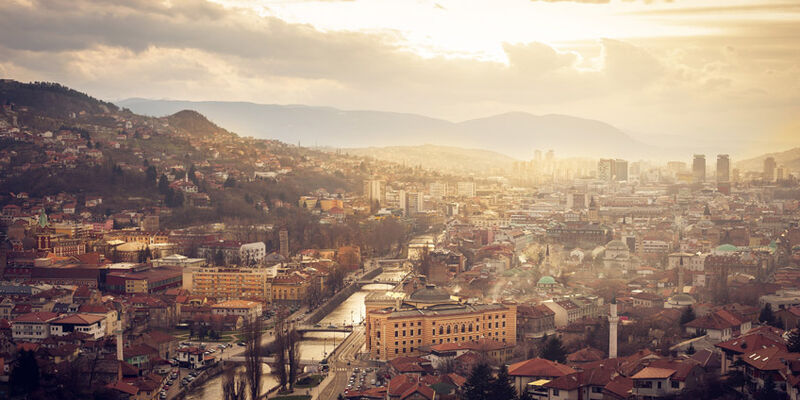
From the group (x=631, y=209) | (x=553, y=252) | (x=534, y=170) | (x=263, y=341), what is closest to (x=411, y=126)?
(x=534, y=170)

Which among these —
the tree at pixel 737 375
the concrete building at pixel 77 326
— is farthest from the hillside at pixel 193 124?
the tree at pixel 737 375

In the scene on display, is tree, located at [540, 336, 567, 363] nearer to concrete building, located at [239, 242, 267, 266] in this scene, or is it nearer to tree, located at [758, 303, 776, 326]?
tree, located at [758, 303, 776, 326]

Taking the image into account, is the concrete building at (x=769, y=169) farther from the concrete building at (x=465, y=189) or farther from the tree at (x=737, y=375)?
the tree at (x=737, y=375)

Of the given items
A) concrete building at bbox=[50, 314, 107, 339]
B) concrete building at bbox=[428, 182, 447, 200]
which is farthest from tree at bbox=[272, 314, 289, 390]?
concrete building at bbox=[428, 182, 447, 200]

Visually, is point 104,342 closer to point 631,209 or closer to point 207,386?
point 207,386

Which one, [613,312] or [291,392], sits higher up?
[613,312]

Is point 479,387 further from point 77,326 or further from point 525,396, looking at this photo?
point 77,326

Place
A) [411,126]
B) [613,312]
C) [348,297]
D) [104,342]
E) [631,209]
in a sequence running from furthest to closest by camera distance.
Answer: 1. [411,126]
2. [631,209]
3. [348,297]
4. [104,342]
5. [613,312]
